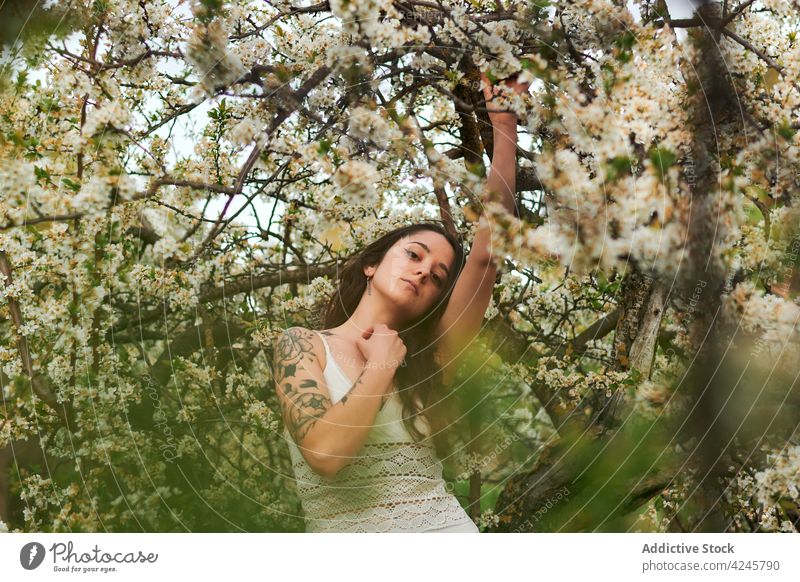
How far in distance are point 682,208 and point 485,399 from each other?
36cm

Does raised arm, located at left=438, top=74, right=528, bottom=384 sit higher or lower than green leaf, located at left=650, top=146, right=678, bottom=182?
lower

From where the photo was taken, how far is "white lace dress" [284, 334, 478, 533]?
2.77 ft

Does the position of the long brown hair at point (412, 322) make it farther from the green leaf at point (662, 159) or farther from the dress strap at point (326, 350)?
the green leaf at point (662, 159)

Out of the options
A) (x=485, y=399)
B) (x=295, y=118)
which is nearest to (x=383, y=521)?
Result: (x=485, y=399)

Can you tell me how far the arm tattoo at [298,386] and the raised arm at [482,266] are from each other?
0.17m

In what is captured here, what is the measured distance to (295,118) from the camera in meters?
0.89

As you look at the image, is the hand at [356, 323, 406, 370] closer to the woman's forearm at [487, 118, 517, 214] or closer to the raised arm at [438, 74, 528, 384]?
the raised arm at [438, 74, 528, 384]

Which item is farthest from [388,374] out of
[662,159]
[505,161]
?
[662,159]

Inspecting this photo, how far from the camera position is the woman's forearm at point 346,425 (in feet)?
2.67

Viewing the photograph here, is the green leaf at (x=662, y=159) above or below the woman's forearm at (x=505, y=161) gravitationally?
above

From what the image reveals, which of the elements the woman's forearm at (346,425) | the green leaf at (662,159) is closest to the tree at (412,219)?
the green leaf at (662,159)
